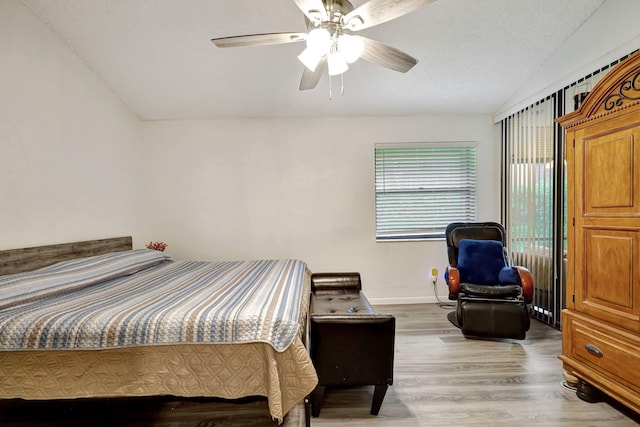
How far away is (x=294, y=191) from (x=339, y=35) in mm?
2215

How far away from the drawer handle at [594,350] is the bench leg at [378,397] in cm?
129

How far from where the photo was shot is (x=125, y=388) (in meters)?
1.38

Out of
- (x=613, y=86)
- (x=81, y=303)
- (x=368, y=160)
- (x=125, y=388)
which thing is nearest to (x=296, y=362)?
(x=125, y=388)

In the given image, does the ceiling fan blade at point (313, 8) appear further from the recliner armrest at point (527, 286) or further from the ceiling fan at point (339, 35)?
the recliner armrest at point (527, 286)

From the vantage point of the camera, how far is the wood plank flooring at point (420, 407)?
1.66 m

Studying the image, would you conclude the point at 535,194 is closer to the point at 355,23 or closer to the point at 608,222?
the point at 608,222

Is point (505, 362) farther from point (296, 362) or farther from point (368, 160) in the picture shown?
point (368, 160)

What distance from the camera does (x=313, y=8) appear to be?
1.48 metres

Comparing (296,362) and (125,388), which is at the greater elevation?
(296,362)

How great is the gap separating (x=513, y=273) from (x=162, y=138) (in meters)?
4.22

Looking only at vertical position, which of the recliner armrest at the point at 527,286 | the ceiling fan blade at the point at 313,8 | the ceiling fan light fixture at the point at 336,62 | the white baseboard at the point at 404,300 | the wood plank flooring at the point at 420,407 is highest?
the ceiling fan blade at the point at 313,8

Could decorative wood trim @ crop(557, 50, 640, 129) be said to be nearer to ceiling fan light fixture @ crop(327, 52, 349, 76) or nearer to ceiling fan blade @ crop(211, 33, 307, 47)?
ceiling fan light fixture @ crop(327, 52, 349, 76)

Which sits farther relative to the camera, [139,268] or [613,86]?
[139,268]

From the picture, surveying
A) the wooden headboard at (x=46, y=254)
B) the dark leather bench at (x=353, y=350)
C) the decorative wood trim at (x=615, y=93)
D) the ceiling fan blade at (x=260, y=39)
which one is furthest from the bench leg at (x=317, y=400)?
the decorative wood trim at (x=615, y=93)
